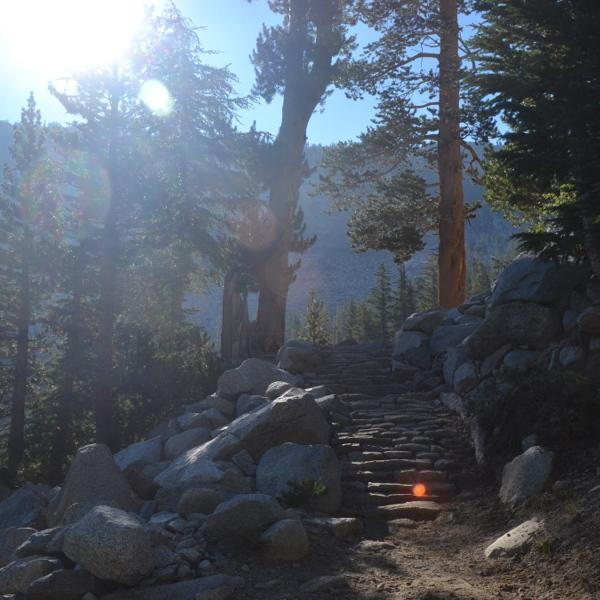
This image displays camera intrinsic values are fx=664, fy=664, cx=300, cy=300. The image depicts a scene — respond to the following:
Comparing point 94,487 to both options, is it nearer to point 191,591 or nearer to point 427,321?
point 191,591

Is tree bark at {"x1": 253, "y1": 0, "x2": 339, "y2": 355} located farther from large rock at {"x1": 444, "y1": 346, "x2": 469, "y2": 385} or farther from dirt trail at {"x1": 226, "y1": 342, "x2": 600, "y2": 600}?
dirt trail at {"x1": 226, "y1": 342, "x2": 600, "y2": 600}

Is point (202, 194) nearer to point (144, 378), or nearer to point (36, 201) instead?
point (36, 201)

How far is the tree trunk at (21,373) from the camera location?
2145 cm

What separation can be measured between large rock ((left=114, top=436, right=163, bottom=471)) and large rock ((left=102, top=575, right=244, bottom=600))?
560 centimetres

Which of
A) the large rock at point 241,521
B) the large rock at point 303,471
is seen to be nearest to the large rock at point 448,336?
the large rock at point 303,471

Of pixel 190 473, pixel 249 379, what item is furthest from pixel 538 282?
pixel 190 473

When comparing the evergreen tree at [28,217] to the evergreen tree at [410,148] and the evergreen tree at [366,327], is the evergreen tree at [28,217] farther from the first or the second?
the evergreen tree at [366,327]

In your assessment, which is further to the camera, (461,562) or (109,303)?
(109,303)

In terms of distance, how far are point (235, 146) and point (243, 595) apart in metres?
20.1

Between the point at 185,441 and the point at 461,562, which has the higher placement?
the point at 185,441

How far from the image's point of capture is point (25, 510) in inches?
422

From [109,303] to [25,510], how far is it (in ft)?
26.4

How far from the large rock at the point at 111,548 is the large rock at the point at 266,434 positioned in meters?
3.59

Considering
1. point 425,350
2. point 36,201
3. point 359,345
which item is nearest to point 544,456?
point 425,350
